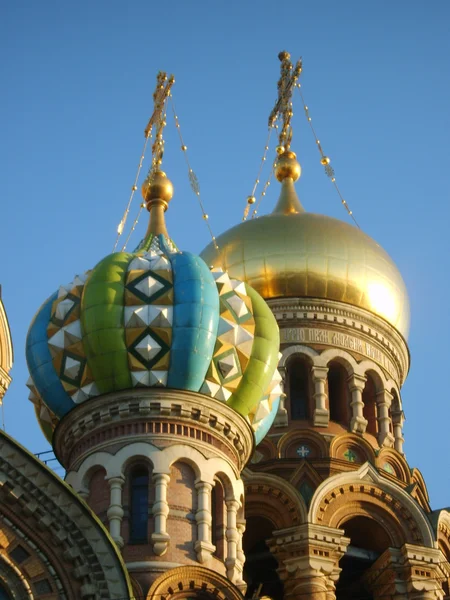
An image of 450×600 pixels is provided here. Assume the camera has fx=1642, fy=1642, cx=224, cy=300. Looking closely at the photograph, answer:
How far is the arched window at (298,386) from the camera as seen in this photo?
2561 cm

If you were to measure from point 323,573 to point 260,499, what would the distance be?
1.61 meters

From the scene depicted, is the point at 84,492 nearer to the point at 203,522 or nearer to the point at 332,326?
the point at 203,522

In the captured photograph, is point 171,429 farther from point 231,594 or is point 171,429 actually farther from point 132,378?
point 231,594

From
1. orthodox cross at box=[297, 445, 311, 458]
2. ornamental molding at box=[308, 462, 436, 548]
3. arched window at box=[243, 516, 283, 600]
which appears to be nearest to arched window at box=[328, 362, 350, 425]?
orthodox cross at box=[297, 445, 311, 458]

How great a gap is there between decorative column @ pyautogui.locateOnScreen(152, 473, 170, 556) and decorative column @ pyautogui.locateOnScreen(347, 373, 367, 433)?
6.42 m

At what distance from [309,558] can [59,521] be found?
6.68m

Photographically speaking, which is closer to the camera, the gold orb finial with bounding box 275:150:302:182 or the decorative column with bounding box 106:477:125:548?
the decorative column with bounding box 106:477:125:548

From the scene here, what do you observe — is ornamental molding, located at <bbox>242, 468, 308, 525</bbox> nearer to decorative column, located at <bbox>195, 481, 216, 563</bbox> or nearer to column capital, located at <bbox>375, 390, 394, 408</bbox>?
column capital, located at <bbox>375, 390, 394, 408</bbox>

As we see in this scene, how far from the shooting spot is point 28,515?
16.6m

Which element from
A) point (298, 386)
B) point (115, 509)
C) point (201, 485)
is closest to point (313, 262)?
point (298, 386)

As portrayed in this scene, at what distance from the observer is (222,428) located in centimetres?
2003

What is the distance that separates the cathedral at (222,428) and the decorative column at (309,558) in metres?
0.02

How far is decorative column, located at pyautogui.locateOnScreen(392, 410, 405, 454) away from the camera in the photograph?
2582 cm

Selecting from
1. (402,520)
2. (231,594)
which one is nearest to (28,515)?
(231,594)
